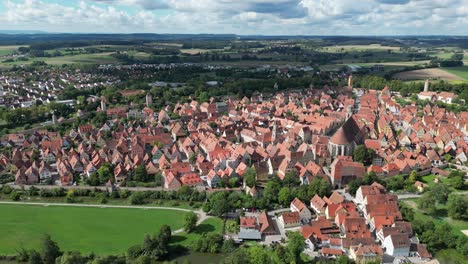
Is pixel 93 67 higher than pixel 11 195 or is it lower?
higher

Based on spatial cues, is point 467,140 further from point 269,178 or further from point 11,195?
point 11,195

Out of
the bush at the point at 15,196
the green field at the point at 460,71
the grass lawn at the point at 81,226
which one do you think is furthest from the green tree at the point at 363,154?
the green field at the point at 460,71

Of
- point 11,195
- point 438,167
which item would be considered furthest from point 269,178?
point 11,195

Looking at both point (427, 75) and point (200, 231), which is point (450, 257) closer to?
point (200, 231)

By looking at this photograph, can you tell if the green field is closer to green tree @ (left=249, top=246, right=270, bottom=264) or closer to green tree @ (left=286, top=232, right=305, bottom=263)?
green tree @ (left=286, top=232, right=305, bottom=263)

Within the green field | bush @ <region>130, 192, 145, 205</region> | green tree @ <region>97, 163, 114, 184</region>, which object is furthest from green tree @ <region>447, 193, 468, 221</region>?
the green field

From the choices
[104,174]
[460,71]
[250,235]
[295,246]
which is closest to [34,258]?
[250,235]
